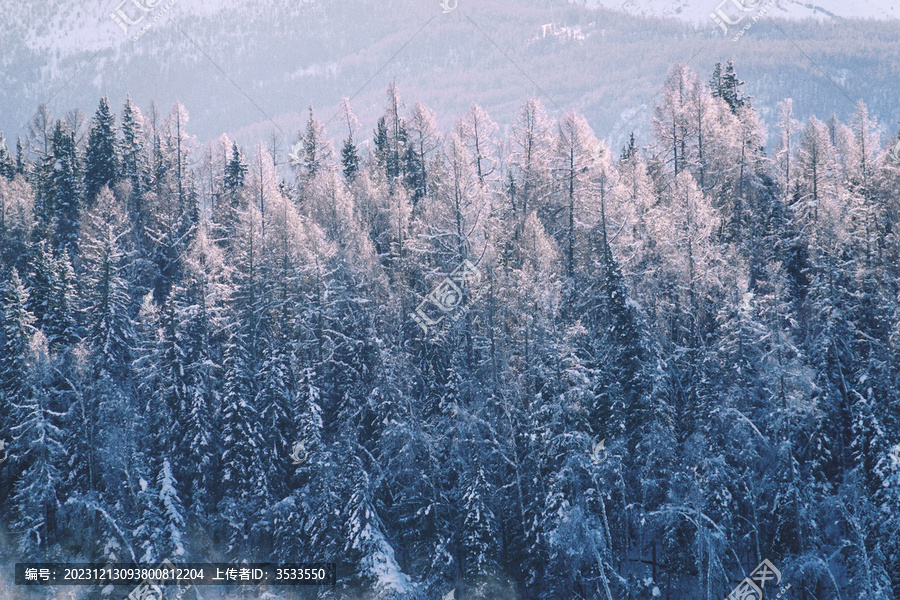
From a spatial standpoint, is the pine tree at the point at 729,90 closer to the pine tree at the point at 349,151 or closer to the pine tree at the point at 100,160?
the pine tree at the point at 349,151

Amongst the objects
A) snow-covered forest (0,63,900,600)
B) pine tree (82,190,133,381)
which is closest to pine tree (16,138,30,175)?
snow-covered forest (0,63,900,600)

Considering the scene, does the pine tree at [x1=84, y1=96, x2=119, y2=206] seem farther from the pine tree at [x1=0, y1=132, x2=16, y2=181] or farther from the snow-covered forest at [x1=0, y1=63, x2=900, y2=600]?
the snow-covered forest at [x1=0, y1=63, x2=900, y2=600]

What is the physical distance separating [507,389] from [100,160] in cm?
3971

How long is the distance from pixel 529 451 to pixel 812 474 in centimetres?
1293

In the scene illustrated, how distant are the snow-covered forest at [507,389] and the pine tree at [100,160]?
12.8 meters

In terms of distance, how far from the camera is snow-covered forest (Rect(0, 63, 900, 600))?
38219 mm

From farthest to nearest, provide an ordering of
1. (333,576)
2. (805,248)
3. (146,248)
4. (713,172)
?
(146,248), (713,172), (805,248), (333,576)

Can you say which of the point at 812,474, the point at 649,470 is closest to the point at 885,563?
the point at 812,474

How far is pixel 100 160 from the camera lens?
2506 inches

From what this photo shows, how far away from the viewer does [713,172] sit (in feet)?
163

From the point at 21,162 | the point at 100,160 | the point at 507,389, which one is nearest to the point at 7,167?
the point at 21,162

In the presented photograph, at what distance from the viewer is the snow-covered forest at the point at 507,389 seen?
125ft

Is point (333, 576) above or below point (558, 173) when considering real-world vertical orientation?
below

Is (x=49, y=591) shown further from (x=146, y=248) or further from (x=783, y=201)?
(x=783, y=201)
